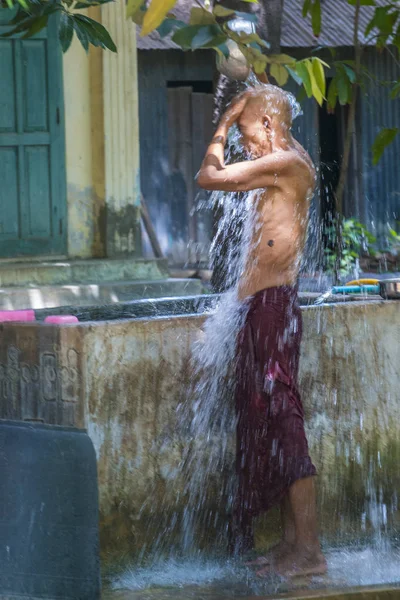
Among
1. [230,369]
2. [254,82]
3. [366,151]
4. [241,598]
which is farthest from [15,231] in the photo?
[366,151]

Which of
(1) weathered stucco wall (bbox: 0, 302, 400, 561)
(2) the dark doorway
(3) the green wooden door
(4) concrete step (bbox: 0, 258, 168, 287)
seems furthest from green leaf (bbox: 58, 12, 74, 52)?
(2) the dark doorway

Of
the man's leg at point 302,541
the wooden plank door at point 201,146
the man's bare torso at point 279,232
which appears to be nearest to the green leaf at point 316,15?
the man's bare torso at point 279,232

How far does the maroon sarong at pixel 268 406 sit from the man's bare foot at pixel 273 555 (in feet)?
0.51

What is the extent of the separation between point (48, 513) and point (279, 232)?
5.09ft

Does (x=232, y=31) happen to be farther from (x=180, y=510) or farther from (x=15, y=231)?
(x=15, y=231)

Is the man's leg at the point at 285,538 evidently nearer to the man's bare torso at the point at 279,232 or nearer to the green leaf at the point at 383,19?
the man's bare torso at the point at 279,232

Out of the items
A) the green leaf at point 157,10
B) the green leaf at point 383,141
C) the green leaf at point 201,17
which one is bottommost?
the green leaf at point 383,141

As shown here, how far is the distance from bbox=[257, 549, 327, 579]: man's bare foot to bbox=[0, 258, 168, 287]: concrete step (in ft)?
12.9

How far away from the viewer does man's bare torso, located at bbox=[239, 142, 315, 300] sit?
438 cm

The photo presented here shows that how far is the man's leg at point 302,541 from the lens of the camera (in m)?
4.20

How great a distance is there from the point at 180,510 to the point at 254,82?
207 cm

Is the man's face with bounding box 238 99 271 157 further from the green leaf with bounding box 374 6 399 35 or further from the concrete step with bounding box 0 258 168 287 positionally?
the concrete step with bounding box 0 258 168 287

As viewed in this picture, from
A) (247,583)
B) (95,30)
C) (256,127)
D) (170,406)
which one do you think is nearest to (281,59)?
(256,127)

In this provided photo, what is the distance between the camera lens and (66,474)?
3.55 metres
